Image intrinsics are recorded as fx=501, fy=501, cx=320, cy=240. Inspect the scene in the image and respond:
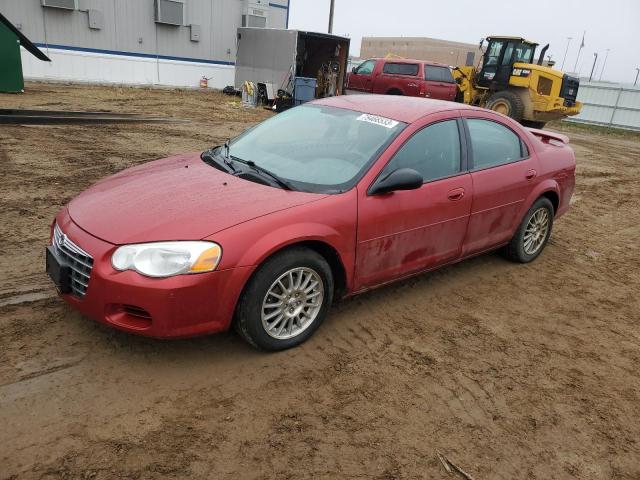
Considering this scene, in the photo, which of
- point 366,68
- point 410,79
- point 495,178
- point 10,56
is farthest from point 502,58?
point 10,56

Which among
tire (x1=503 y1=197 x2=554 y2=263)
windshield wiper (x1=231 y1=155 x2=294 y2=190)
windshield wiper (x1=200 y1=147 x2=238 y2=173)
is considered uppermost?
windshield wiper (x1=231 y1=155 x2=294 y2=190)

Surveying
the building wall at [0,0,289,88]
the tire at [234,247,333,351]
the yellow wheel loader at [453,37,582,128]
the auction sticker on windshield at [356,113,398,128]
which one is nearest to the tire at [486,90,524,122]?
the yellow wheel loader at [453,37,582,128]

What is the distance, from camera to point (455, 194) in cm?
393

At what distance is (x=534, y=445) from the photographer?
2650 millimetres

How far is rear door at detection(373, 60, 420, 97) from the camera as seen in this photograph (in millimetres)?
17344

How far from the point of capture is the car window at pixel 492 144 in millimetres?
4254

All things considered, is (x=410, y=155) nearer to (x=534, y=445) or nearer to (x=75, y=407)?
(x=534, y=445)

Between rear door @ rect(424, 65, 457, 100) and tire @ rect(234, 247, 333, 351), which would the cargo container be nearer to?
rear door @ rect(424, 65, 457, 100)

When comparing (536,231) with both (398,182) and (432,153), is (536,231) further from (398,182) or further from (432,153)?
(398,182)

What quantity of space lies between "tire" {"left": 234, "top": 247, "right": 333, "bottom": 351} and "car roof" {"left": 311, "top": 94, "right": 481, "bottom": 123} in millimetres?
1384

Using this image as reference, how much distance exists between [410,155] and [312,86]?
564 inches

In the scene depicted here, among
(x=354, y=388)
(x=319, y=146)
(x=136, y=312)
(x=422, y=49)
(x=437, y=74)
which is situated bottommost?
(x=354, y=388)

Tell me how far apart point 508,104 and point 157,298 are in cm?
1668

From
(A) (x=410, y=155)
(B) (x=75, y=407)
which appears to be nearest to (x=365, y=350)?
(A) (x=410, y=155)
